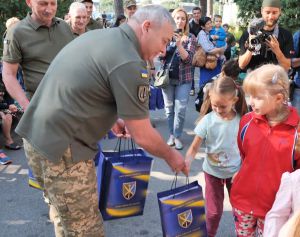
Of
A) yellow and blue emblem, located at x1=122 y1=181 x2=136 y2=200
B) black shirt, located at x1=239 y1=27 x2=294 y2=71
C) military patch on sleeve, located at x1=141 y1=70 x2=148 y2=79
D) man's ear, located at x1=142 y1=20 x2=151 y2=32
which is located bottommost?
yellow and blue emblem, located at x1=122 y1=181 x2=136 y2=200

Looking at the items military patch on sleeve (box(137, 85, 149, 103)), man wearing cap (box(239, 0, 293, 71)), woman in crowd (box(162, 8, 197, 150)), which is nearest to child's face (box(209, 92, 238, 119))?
military patch on sleeve (box(137, 85, 149, 103))

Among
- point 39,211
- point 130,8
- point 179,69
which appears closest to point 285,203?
point 39,211

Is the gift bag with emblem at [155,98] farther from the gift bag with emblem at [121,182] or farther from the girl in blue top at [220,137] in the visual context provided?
the gift bag with emblem at [121,182]

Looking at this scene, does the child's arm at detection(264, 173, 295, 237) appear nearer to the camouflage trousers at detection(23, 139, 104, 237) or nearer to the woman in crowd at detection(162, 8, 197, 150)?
the camouflage trousers at detection(23, 139, 104, 237)

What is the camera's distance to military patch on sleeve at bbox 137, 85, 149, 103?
1.88 m

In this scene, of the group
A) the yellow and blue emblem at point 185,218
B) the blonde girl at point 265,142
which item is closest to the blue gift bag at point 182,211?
the yellow and blue emblem at point 185,218

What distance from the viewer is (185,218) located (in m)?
2.44

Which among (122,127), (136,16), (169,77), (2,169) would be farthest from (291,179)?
(2,169)

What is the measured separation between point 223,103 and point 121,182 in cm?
91

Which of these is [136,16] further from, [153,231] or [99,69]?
[153,231]

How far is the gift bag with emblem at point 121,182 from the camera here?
8.57ft

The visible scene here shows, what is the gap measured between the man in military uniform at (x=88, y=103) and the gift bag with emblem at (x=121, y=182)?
0.39 m

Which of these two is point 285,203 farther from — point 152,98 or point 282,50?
point 152,98

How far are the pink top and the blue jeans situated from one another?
3.27 meters
